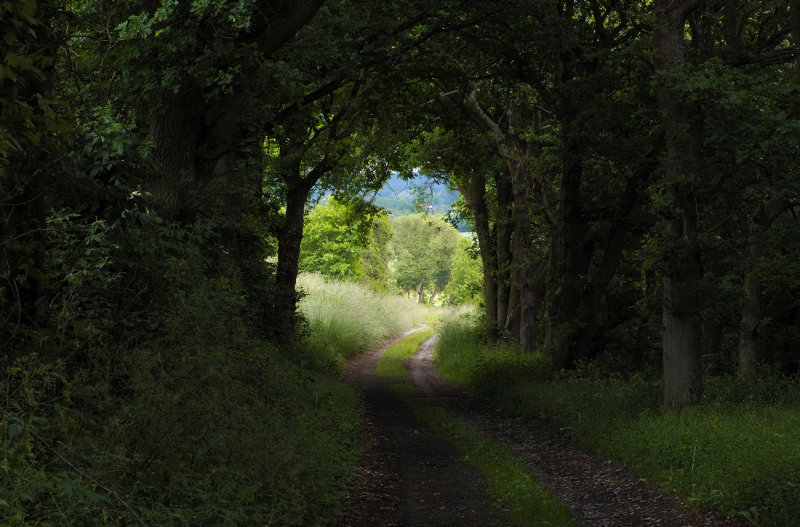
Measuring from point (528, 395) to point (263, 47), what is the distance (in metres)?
9.87

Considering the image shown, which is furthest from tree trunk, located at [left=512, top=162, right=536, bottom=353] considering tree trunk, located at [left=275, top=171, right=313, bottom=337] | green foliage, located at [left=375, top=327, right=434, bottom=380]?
tree trunk, located at [left=275, top=171, right=313, bottom=337]

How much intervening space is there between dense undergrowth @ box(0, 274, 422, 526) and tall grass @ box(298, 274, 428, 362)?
11366 mm

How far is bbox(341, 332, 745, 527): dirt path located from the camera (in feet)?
26.3

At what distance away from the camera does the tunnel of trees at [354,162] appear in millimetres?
6180

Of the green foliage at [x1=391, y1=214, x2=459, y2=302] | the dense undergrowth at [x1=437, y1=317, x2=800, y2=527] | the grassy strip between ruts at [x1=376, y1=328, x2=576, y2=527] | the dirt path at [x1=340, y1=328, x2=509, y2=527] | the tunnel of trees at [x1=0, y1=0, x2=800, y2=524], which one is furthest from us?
the green foliage at [x1=391, y1=214, x2=459, y2=302]

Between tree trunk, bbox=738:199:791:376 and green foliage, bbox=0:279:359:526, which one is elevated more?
tree trunk, bbox=738:199:791:376

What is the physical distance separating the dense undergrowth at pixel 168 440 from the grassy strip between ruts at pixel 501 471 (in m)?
2.14

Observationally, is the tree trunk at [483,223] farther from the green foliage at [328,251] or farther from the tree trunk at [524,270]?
the green foliage at [328,251]

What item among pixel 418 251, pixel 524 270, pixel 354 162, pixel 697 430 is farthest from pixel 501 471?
pixel 418 251

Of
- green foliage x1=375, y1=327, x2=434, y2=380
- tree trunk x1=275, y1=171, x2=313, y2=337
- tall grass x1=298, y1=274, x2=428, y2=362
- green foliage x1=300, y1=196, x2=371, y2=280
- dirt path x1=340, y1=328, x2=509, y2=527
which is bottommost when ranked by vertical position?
dirt path x1=340, y1=328, x2=509, y2=527

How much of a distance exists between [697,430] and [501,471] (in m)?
2.92

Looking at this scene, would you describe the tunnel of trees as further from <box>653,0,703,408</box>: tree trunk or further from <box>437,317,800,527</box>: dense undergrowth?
<box>437,317,800,527</box>: dense undergrowth

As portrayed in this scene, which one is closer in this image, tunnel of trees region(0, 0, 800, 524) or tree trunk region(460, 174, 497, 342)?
tunnel of trees region(0, 0, 800, 524)

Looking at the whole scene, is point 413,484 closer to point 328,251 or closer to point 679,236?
point 679,236
